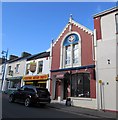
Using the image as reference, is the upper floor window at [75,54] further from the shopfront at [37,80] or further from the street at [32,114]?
the street at [32,114]

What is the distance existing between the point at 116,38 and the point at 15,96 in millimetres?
11173

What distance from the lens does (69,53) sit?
2084 cm

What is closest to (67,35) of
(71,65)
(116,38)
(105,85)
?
(71,65)

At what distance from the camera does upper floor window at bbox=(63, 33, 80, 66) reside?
1994cm

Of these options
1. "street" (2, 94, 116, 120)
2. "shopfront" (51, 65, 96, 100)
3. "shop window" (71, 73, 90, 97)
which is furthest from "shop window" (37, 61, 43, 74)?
"street" (2, 94, 116, 120)

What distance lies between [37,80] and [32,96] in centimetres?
834

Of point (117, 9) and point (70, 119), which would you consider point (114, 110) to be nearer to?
point (70, 119)

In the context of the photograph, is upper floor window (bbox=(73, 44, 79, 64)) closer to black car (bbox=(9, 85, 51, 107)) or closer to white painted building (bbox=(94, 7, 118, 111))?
white painted building (bbox=(94, 7, 118, 111))

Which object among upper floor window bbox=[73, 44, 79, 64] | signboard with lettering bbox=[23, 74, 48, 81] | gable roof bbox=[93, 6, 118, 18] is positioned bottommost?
signboard with lettering bbox=[23, 74, 48, 81]

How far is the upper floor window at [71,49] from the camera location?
65.4 ft

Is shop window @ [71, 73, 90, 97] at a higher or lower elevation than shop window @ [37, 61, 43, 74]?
lower

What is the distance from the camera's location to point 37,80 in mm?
24172

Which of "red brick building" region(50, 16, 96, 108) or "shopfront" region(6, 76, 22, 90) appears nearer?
"red brick building" region(50, 16, 96, 108)

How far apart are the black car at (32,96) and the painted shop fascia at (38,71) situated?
4988 millimetres
